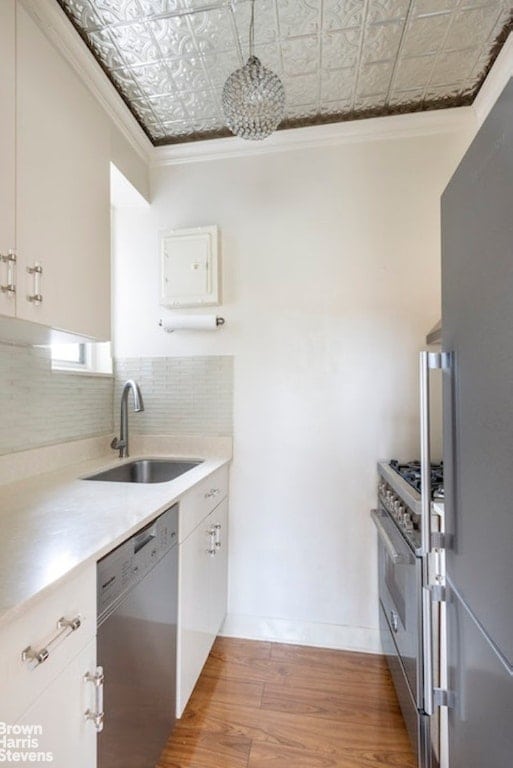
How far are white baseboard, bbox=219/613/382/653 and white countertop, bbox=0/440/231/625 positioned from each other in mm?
951

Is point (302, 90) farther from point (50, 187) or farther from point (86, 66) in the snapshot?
point (50, 187)

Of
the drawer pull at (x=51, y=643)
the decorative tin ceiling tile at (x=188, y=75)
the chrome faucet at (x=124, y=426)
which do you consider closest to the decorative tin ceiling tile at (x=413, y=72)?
the decorative tin ceiling tile at (x=188, y=75)

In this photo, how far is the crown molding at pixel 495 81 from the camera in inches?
57.5

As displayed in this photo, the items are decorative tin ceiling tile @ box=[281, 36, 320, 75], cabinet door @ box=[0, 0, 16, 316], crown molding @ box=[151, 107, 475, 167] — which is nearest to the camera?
cabinet door @ box=[0, 0, 16, 316]

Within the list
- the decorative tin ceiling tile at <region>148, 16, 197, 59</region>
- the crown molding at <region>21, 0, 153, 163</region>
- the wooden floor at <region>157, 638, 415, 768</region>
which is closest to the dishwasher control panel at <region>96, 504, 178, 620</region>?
the wooden floor at <region>157, 638, 415, 768</region>

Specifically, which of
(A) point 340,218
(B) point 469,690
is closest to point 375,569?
(B) point 469,690

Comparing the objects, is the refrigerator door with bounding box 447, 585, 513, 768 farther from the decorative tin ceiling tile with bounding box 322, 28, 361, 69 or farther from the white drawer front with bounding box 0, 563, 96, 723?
the decorative tin ceiling tile with bounding box 322, 28, 361, 69

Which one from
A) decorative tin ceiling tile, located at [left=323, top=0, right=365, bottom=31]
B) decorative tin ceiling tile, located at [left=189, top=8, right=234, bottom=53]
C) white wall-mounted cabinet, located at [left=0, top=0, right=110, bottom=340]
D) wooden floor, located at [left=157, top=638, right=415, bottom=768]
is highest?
decorative tin ceiling tile, located at [left=323, top=0, right=365, bottom=31]

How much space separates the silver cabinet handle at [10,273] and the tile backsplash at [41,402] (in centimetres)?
49

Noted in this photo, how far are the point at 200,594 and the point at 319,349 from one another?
130cm

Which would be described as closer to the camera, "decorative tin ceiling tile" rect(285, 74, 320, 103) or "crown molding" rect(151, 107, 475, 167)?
"decorative tin ceiling tile" rect(285, 74, 320, 103)

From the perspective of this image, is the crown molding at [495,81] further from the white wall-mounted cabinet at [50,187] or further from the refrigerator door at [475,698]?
the refrigerator door at [475,698]

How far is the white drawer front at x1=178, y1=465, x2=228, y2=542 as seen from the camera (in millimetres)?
1348

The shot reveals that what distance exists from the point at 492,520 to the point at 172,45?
1.99m
